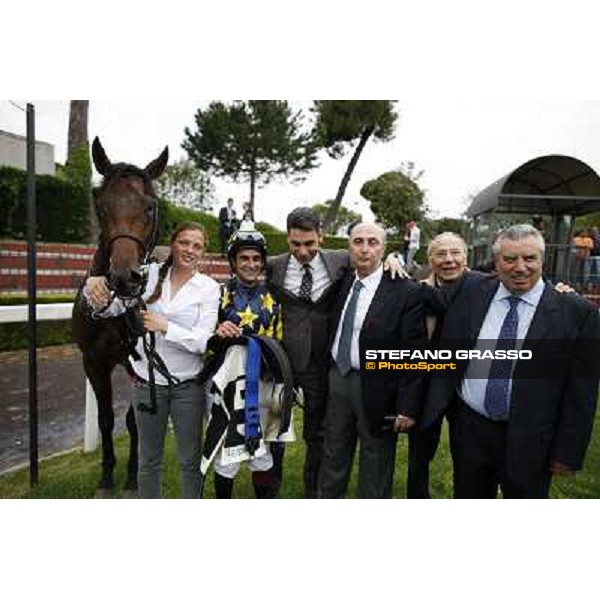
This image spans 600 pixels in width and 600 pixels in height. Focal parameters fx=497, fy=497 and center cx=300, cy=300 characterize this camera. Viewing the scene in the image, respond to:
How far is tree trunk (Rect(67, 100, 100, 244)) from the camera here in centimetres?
219

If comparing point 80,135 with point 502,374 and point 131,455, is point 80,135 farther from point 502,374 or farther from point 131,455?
point 502,374

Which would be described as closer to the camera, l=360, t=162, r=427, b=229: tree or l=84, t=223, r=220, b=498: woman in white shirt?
l=84, t=223, r=220, b=498: woman in white shirt

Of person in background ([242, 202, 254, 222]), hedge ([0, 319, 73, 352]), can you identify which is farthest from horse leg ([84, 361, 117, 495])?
person in background ([242, 202, 254, 222])

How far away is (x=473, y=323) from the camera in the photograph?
2.22 m

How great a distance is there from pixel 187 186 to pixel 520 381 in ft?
5.69

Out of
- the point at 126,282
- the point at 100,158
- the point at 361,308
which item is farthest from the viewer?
the point at 361,308

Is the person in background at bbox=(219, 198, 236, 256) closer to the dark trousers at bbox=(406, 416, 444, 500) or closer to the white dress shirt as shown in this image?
the white dress shirt

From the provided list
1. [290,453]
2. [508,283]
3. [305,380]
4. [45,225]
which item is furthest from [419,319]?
[45,225]

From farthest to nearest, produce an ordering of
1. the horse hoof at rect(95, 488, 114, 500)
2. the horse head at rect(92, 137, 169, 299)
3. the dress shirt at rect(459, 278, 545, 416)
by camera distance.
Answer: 1. the horse hoof at rect(95, 488, 114, 500)
2. the dress shirt at rect(459, 278, 545, 416)
3. the horse head at rect(92, 137, 169, 299)

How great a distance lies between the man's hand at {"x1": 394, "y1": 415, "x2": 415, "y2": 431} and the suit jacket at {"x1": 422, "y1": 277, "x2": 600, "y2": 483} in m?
0.41

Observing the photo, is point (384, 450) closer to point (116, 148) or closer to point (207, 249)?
point (207, 249)

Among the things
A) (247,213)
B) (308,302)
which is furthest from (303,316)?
(247,213)

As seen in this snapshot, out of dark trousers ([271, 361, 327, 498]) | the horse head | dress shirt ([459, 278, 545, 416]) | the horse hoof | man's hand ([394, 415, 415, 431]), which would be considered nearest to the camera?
the horse head

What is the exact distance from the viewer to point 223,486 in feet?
7.95
